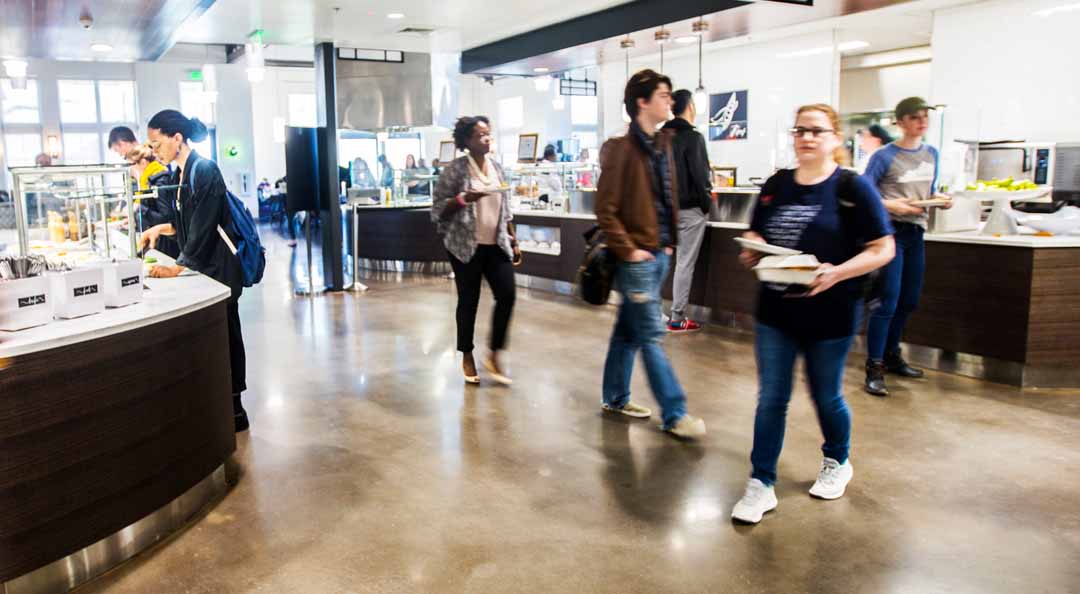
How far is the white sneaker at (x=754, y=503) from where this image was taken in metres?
2.98

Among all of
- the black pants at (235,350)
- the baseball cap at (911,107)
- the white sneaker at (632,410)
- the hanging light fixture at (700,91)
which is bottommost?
the white sneaker at (632,410)

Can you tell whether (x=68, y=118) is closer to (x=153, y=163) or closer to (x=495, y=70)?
(x=495, y=70)

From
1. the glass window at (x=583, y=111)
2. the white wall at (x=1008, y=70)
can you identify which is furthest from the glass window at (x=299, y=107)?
the white wall at (x=1008, y=70)

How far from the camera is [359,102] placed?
9.61m

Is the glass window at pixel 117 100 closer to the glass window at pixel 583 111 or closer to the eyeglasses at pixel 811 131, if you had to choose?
the glass window at pixel 583 111

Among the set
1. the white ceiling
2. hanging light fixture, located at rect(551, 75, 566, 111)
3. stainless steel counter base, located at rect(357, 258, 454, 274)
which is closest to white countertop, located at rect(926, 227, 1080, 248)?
the white ceiling

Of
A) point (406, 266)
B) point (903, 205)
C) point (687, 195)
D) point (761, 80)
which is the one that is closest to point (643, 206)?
point (903, 205)

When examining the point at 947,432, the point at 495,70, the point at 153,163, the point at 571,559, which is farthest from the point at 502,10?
the point at 571,559

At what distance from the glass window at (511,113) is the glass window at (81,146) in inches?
405

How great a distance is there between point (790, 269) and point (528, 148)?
23.7 ft

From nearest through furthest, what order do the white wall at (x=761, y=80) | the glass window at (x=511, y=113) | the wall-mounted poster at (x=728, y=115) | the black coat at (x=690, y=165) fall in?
1. the black coat at (x=690, y=165)
2. the white wall at (x=761, y=80)
3. the wall-mounted poster at (x=728, y=115)
4. the glass window at (x=511, y=113)

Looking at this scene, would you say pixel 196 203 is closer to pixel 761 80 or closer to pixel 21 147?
pixel 761 80

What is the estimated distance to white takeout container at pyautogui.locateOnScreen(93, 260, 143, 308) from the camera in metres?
2.92

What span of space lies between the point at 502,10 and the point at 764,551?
699 cm
